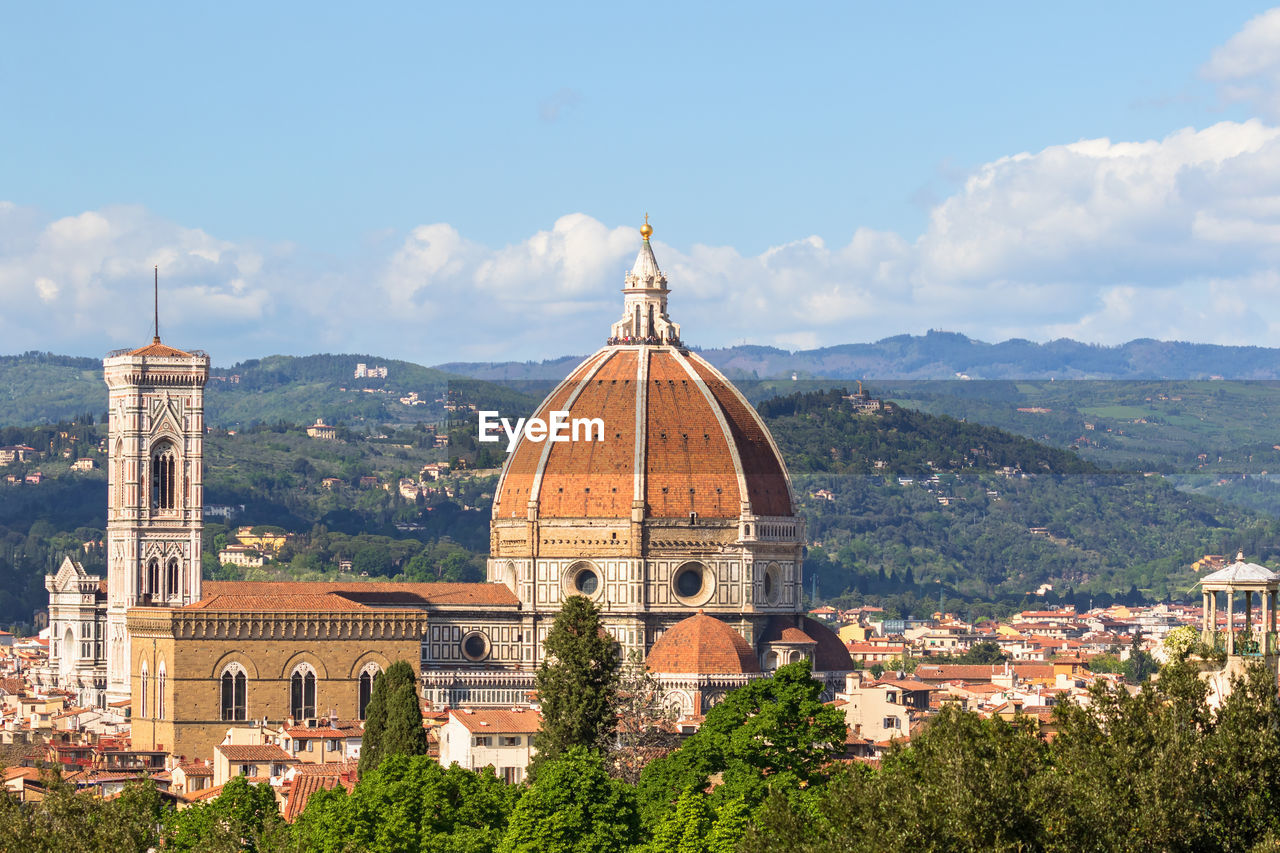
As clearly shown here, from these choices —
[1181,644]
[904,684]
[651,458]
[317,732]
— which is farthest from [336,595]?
[1181,644]

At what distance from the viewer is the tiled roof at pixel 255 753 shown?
83.8 m

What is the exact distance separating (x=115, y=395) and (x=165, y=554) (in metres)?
6.41

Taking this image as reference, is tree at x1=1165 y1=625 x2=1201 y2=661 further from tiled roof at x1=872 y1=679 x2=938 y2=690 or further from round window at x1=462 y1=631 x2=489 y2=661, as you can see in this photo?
round window at x1=462 y1=631 x2=489 y2=661

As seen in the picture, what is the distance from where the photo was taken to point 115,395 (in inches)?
4299

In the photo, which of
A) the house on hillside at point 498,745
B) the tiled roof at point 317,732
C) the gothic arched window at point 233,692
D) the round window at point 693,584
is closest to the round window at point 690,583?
the round window at point 693,584

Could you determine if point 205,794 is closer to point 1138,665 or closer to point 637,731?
point 637,731

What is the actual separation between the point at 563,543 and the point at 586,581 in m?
1.60

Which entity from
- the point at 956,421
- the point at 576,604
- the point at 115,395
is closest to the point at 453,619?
the point at 115,395

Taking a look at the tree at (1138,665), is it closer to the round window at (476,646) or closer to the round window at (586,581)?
the round window at (586,581)

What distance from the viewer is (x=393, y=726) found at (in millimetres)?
79375

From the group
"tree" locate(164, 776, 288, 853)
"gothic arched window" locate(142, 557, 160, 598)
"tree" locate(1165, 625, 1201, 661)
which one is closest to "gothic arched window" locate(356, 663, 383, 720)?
"gothic arched window" locate(142, 557, 160, 598)

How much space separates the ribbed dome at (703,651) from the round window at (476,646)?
7.05 m

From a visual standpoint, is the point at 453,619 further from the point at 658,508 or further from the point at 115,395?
the point at 115,395

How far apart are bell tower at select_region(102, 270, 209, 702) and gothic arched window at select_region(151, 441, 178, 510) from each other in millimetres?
36
